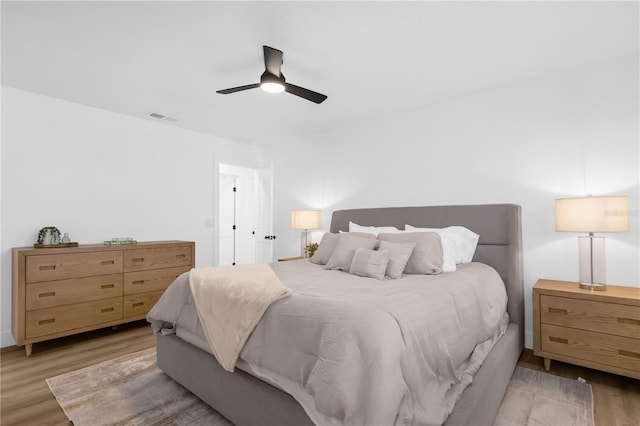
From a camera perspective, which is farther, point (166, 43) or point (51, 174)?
point (51, 174)

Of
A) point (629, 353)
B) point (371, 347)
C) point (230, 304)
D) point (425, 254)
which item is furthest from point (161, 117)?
point (629, 353)

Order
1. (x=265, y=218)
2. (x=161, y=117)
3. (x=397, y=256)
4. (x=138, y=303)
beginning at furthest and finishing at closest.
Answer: (x=265, y=218)
(x=161, y=117)
(x=138, y=303)
(x=397, y=256)

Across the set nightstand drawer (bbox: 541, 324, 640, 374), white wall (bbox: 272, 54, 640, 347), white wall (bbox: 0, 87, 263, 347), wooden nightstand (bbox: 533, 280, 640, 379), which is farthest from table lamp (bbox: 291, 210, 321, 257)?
nightstand drawer (bbox: 541, 324, 640, 374)

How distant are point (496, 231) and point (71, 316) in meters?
4.05

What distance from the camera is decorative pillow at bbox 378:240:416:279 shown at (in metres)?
2.45

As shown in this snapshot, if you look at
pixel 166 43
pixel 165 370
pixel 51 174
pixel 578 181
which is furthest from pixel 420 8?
pixel 51 174

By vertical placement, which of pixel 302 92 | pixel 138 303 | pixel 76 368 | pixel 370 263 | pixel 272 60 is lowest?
pixel 76 368

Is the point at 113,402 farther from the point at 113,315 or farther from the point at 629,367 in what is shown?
the point at 629,367

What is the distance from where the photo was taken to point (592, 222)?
2.28 metres

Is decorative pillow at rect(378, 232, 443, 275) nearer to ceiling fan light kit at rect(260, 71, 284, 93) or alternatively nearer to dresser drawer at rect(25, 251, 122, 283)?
ceiling fan light kit at rect(260, 71, 284, 93)

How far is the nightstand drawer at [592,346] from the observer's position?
215cm

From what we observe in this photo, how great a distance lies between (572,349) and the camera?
2354mm

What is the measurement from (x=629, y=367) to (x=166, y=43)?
394 cm

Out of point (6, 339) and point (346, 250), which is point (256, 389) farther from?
point (6, 339)
